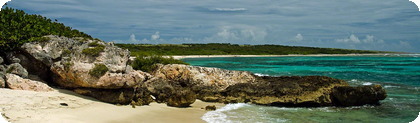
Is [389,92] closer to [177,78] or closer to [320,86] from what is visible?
[320,86]

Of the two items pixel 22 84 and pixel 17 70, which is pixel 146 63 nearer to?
pixel 17 70

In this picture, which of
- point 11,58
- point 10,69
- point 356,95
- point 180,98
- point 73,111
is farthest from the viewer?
point 356,95

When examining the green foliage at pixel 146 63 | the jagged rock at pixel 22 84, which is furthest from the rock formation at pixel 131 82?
the green foliage at pixel 146 63

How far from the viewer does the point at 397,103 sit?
17.2 metres

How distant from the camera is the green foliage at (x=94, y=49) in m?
14.1

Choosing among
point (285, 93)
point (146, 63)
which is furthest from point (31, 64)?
point (285, 93)

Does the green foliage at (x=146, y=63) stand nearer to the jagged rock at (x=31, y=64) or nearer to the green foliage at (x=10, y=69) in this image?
the jagged rock at (x=31, y=64)

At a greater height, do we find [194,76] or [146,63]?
[146,63]

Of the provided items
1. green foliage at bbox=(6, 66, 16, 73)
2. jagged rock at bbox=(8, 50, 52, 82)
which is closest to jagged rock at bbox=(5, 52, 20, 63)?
jagged rock at bbox=(8, 50, 52, 82)

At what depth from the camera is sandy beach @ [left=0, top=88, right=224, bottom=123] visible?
10.3 m

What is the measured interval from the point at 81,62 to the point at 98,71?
1118 mm

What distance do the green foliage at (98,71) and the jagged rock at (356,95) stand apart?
11.0m

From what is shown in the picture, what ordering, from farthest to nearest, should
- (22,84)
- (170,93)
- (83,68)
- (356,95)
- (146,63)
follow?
1. (146,63)
2. (356,95)
3. (170,93)
4. (83,68)
5. (22,84)

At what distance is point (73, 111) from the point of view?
1143 cm
